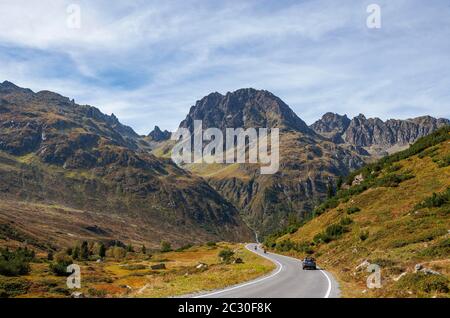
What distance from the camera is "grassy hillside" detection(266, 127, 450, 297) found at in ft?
80.0

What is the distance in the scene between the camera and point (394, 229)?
4350cm

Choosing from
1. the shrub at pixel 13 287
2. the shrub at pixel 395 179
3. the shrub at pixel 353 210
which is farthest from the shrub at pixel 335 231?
the shrub at pixel 13 287

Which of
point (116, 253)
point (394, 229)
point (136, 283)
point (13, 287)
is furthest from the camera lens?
point (116, 253)

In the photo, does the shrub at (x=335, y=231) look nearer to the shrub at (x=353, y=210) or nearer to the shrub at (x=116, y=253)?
the shrub at (x=353, y=210)

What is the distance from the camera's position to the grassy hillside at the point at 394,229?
2439 cm

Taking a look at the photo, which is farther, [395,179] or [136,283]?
[395,179]

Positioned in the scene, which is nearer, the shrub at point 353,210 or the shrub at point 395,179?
the shrub at point 353,210

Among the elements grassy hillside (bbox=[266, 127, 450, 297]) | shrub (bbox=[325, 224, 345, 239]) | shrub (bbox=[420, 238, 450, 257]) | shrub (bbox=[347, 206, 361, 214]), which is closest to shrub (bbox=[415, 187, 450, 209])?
grassy hillside (bbox=[266, 127, 450, 297])

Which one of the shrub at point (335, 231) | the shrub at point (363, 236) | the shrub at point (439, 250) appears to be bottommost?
the shrub at point (335, 231)

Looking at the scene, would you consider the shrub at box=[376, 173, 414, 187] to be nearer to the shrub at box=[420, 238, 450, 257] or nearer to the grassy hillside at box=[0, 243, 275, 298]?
the grassy hillside at box=[0, 243, 275, 298]

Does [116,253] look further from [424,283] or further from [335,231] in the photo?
[424,283]

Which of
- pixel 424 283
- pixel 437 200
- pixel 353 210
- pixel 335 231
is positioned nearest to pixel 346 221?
pixel 335 231
